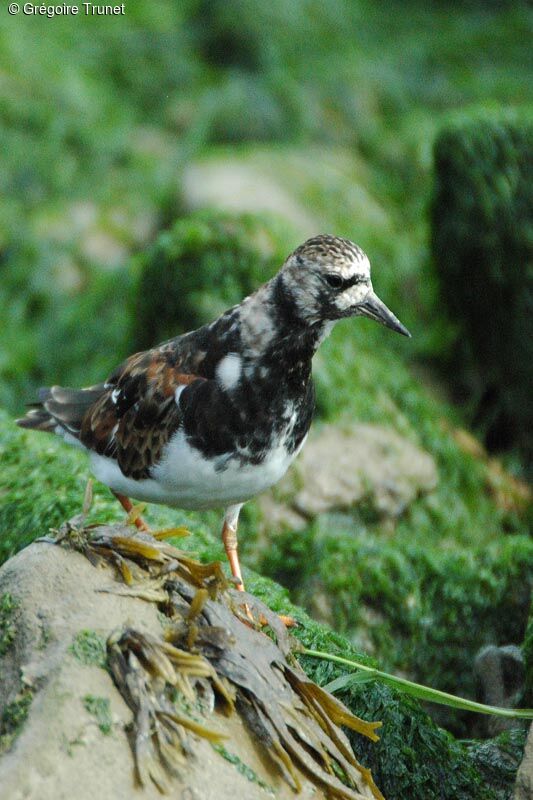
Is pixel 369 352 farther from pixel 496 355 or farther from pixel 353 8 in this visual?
pixel 353 8

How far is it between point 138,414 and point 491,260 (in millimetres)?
3295

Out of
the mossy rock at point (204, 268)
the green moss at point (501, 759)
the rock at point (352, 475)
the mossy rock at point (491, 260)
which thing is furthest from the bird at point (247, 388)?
the mossy rock at point (491, 260)

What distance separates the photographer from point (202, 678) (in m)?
2.95

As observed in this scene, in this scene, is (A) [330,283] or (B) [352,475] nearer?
(A) [330,283]

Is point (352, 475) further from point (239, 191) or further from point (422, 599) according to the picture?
point (239, 191)

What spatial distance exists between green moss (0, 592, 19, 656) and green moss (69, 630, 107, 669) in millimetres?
205

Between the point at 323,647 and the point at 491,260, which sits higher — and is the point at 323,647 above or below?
below

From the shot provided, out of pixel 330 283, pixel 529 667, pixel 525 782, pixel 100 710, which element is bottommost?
pixel 529 667

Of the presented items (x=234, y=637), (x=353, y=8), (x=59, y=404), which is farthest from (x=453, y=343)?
(x=353, y=8)

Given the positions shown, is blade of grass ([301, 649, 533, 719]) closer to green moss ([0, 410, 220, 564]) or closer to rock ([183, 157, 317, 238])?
green moss ([0, 410, 220, 564])

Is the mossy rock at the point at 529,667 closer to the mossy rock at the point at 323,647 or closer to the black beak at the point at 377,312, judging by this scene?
the mossy rock at the point at 323,647

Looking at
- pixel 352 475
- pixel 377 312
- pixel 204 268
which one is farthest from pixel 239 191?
pixel 377 312

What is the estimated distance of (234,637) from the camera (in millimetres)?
3082

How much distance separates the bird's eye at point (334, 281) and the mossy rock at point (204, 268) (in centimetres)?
243
